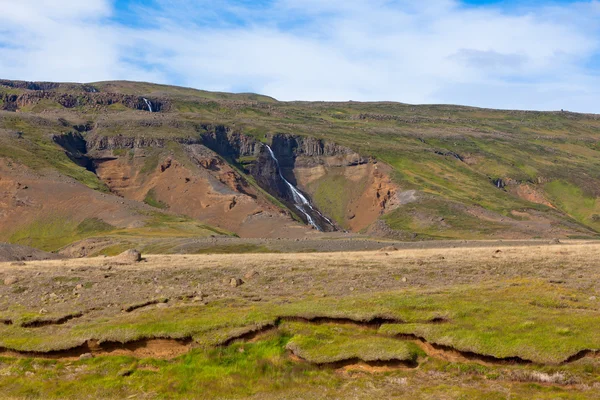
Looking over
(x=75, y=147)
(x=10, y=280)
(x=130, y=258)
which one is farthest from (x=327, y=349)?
(x=75, y=147)

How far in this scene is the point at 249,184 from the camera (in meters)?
151

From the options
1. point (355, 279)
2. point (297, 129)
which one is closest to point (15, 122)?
point (297, 129)

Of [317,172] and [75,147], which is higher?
[75,147]

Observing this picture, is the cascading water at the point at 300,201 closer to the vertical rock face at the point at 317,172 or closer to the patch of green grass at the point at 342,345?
the vertical rock face at the point at 317,172

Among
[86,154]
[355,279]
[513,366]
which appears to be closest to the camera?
[513,366]

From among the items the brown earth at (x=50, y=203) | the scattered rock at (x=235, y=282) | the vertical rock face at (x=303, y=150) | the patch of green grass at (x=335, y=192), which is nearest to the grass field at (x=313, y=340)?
the scattered rock at (x=235, y=282)

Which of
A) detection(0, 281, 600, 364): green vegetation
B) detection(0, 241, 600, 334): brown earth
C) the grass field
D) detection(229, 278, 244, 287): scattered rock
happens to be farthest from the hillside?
detection(0, 281, 600, 364): green vegetation

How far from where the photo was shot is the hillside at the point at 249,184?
384 feet

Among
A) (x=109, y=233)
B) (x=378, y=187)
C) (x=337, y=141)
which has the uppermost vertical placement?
(x=337, y=141)

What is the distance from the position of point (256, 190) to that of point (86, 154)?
44.8m

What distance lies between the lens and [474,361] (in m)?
20.5

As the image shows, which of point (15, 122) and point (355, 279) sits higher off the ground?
point (15, 122)

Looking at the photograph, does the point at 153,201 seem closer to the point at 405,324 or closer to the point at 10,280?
the point at 10,280

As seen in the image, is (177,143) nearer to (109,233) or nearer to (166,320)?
(109,233)
